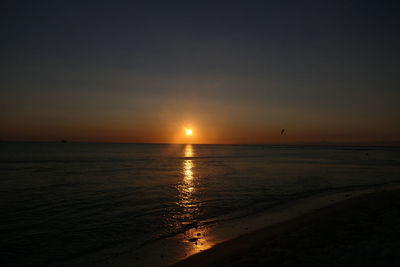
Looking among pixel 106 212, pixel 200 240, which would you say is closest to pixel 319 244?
pixel 200 240

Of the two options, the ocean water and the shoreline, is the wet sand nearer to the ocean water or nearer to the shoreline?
the shoreline

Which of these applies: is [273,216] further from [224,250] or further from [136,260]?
[136,260]

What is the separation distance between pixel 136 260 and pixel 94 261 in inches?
58.6

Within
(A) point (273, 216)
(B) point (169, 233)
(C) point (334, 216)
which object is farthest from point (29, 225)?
(C) point (334, 216)

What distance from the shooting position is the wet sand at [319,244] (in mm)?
6902

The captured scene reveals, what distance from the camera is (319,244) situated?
26.6 ft

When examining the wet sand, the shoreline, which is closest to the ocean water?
the shoreline

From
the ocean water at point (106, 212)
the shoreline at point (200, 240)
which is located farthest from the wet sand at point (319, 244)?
the ocean water at point (106, 212)

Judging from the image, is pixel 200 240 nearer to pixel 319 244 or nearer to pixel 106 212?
pixel 319 244

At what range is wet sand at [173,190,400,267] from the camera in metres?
6.90

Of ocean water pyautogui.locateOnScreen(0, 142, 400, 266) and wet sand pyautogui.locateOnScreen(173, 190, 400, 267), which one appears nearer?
wet sand pyautogui.locateOnScreen(173, 190, 400, 267)

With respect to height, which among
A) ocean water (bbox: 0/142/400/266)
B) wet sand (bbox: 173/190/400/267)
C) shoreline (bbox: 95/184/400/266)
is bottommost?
ocean water (bbox: 0/142/400/266)

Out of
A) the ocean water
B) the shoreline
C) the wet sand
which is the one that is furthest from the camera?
the ocean water

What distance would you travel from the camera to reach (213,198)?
18.5 metres
